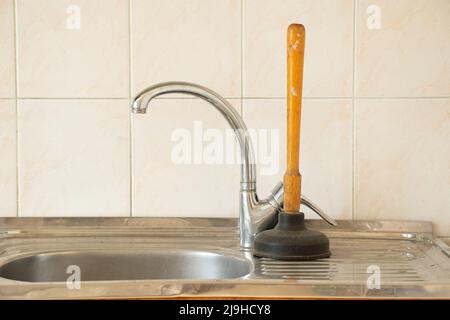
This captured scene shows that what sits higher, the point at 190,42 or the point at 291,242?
the point at 190,42

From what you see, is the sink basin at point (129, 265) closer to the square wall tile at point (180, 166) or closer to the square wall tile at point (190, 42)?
the square wall tile at point (180, 166)

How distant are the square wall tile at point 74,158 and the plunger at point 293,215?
0.34 meters

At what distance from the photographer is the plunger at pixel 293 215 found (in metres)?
0.94

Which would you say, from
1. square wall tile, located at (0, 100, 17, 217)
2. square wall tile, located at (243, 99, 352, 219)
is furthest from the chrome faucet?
square wall tile, located at (0, 100, 17, 217)

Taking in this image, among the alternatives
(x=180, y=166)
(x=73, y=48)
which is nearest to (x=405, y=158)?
(x=180, y=166)

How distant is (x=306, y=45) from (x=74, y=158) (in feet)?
1.58

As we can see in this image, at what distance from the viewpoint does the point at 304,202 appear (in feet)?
3.44

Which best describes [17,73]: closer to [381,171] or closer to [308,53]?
[308,53]

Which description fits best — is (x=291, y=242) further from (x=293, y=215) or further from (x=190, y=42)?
(x=190, y=42)

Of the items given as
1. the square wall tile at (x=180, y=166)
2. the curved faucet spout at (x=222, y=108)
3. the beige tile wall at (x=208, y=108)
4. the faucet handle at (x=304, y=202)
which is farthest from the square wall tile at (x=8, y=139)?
the faucet handle at (x=304, y=202)

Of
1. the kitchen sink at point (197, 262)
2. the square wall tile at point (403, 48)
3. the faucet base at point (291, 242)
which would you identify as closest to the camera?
the kitchen sink at point (197, 262)

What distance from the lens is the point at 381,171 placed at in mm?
1163
